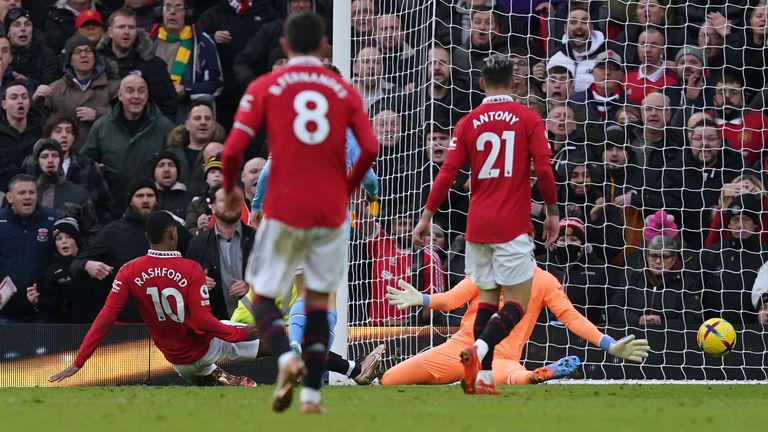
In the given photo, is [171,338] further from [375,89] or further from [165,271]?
[375,89]

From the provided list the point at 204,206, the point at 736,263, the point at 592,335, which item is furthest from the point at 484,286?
the point at 204,206

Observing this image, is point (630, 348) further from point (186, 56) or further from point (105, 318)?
A: point (186, 56)

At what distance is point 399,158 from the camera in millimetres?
12695

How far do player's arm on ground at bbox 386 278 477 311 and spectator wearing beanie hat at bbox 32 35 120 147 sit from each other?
5.33 meters

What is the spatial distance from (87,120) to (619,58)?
229 inches

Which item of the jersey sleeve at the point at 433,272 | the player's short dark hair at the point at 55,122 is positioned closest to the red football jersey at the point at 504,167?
the jersey sleeve at the point at 433,272

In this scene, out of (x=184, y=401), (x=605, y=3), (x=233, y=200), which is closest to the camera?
(x=233, y=200)

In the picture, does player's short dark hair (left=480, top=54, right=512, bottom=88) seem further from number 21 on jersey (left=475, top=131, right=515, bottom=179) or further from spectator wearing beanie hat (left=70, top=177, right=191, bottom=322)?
spectator wearing beanie hat (left=70, top=177, right=191, bottom=322)

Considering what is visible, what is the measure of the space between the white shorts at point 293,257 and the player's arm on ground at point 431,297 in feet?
11.2

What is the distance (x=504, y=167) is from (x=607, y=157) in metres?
4.80

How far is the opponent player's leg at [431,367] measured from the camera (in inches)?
422

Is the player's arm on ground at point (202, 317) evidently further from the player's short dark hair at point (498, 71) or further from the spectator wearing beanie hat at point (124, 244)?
the player's short dark hair at point (498, 71)

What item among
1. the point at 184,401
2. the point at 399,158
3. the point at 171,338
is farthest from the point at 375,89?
the point at 184,401

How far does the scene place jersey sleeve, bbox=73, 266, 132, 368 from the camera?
33.1 ft
